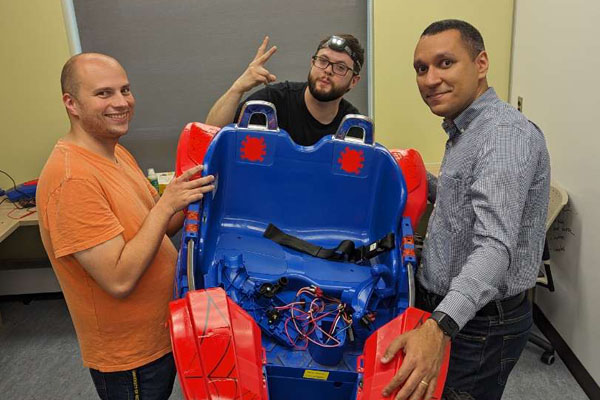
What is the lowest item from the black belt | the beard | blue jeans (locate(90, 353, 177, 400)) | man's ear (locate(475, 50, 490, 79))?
blue jeans (locate(90, 353, 177, 400))

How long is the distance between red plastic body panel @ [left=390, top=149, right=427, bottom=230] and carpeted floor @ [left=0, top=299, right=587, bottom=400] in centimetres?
121

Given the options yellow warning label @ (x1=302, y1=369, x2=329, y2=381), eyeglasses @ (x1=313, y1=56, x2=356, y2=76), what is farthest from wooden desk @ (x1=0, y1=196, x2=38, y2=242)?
yellow warning label @ (x1=302, y1=369, x2=329, y2=381)

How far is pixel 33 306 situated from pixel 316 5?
2468mm

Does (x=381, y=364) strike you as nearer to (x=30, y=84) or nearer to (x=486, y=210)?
(x=486, y=210)

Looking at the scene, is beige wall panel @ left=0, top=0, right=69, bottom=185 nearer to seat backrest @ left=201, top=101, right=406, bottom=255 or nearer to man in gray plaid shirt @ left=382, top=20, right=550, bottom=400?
seat backrest @ left=201, top=101, right=406, bottom=255

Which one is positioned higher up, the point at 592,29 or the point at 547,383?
the point at 592,29

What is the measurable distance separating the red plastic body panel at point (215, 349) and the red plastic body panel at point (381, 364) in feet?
0.74

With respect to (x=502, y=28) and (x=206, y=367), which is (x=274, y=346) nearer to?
(x=206, y=367)

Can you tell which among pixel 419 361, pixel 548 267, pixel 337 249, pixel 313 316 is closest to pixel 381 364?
pixel 419 361

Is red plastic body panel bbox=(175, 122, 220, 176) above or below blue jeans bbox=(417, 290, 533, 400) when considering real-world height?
above

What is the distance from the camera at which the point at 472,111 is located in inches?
48.7

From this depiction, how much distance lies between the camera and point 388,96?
2.97 meters

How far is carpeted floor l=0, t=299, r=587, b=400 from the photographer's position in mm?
2287

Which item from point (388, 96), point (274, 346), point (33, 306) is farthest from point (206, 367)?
point (33, 306)
